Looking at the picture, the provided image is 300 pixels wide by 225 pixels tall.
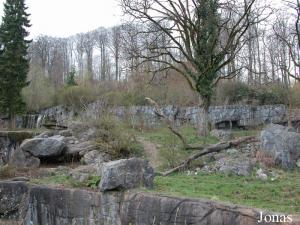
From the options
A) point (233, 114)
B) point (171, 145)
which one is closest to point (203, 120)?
point (171, 145)

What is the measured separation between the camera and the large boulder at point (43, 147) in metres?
16.9

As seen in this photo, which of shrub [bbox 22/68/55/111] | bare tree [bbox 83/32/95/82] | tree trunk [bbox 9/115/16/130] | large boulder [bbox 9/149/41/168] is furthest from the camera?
bare tree [bbox 83/32/95/82]

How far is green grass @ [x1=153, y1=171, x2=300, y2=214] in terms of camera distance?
857 cm

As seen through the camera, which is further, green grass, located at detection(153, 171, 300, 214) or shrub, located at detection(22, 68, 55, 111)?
shrub, located at detection(22, 68, 55, 111)

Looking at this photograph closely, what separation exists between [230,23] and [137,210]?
52.5 feet

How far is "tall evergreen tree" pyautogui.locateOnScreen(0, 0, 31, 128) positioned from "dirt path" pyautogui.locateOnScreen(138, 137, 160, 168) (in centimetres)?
1573

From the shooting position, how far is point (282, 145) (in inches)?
540

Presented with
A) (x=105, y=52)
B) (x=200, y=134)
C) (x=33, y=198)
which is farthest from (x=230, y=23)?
(x=105, y=52)

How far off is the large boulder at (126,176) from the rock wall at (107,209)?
8.0 inches

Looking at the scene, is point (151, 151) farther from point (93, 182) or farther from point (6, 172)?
point (93, 182)

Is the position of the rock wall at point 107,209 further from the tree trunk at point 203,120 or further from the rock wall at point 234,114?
the rock wall at point 234,114

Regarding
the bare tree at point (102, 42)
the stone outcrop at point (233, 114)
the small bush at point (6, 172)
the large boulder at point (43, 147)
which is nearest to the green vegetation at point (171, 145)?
the large boulder at point (43, 147)

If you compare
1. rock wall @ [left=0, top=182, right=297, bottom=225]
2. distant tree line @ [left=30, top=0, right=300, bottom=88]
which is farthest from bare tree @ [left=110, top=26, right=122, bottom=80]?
rock wall @ [left=0, top=182, right=297, bottom=225]

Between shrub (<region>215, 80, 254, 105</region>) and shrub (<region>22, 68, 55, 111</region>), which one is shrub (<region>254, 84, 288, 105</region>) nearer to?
shrub (<region>215, 80, 254, 105</region>)
